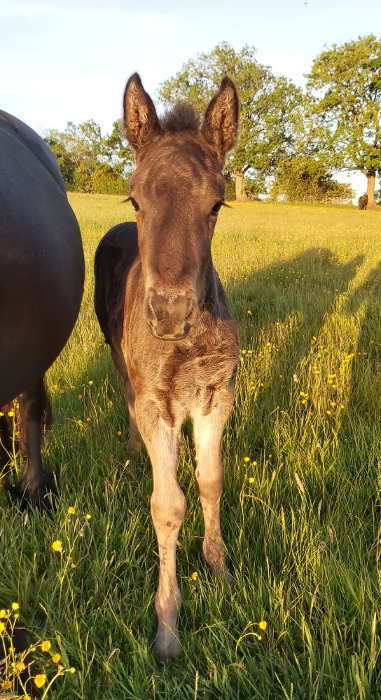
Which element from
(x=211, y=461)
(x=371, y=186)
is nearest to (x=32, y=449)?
(x=211, y=461)

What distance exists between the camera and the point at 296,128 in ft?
152

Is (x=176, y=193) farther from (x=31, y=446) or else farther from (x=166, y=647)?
(x=166, y=647)

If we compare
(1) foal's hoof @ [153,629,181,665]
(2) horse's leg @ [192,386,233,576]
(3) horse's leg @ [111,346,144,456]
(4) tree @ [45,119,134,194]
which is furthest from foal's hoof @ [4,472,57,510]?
(4) tree @ [45,119,134,194]

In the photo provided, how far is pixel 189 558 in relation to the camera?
2342mm

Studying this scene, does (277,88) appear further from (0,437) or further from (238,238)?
(0,437)

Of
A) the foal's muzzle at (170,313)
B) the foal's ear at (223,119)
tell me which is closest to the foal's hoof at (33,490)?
the foal's muzzle at (170,313)

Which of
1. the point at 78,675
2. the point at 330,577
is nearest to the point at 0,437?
the point at 78,675

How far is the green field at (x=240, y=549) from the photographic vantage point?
1.60m

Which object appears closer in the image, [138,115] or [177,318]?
[177,318]

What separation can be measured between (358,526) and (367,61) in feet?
168

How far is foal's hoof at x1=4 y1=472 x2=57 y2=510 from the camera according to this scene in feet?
8.68

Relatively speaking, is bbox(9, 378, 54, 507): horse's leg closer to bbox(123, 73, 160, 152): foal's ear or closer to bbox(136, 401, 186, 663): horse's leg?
bbox(136, 401, 186, 663): horse's leg

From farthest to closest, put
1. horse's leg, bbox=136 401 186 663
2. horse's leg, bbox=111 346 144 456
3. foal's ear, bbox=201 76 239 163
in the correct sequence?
horse's leg, bbox=111 346 144 456, foal's ear, bbox=201 76 239 163, horse's leg, bbox=136 401 186 663

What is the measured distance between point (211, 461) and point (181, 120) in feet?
Result: 5.95
